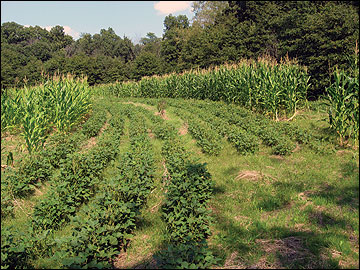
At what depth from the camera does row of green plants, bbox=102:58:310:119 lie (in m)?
11.1

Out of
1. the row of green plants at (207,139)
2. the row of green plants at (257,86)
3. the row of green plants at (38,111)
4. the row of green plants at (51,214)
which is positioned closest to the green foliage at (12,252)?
the row of green plants at (51,214)

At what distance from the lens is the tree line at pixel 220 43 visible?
36.9 ft

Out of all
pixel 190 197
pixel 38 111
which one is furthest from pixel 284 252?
pixel 38 111

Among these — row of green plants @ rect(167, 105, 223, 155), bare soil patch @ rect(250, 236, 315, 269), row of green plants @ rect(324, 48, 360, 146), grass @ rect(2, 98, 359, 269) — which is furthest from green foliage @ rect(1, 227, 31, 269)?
row of green plants @ rect(324, 48, 360, 146)

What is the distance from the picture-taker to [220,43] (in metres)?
34.0

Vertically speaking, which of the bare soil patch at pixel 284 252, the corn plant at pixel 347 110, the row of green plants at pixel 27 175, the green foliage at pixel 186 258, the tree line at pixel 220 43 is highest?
the tree line at pixel 220 43

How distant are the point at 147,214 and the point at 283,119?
810 centimetres

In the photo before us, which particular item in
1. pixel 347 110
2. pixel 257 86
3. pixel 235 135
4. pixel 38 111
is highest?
pixel 257 86

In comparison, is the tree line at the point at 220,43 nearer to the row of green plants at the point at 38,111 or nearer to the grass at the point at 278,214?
the row of green plants at the point at 38,111

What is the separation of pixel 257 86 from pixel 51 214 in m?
10.2

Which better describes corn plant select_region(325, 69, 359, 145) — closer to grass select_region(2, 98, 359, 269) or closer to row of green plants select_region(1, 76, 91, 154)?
grass select_region(2, 98, 359, 269)

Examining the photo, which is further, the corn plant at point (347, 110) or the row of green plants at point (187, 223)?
the corn plant at point (347, 110)

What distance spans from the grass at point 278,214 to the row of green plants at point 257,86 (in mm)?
3978

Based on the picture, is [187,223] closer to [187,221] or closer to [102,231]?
[187,221]
